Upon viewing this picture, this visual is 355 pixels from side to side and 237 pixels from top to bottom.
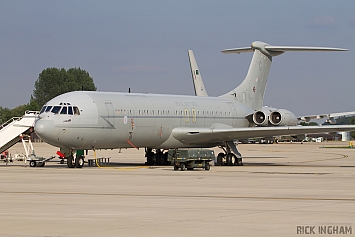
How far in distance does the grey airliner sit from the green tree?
343 feet

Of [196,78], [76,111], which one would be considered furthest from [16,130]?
[196,78]

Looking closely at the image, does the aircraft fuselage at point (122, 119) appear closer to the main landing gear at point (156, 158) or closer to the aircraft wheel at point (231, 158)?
the main landing gear at point (156, 158)

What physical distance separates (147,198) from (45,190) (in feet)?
14.2

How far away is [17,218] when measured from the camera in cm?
1489

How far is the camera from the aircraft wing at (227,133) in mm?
39463

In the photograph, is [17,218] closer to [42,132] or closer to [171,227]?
[171,227]

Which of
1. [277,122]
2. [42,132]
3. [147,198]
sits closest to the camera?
[147,198]

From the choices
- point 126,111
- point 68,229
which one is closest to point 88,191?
point 68,229

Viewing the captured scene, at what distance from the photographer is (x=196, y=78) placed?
262ft

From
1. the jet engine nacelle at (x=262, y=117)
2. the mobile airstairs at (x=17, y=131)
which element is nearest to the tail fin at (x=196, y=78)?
the jet engine nacelle at (x=262, y=117)

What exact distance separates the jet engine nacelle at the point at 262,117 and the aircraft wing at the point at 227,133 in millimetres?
4173

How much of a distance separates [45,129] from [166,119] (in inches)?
332

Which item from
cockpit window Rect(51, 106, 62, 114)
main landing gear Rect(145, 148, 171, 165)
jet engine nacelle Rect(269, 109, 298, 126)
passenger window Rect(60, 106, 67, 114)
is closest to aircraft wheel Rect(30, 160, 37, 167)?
cockpit window Rect(51, 106, 62, 114)

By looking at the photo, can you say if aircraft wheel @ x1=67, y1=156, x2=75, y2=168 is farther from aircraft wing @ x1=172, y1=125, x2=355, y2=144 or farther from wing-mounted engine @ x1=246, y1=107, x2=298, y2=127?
wing-mounted engine @ x1=246, y1=107, x2=298, y2=127
